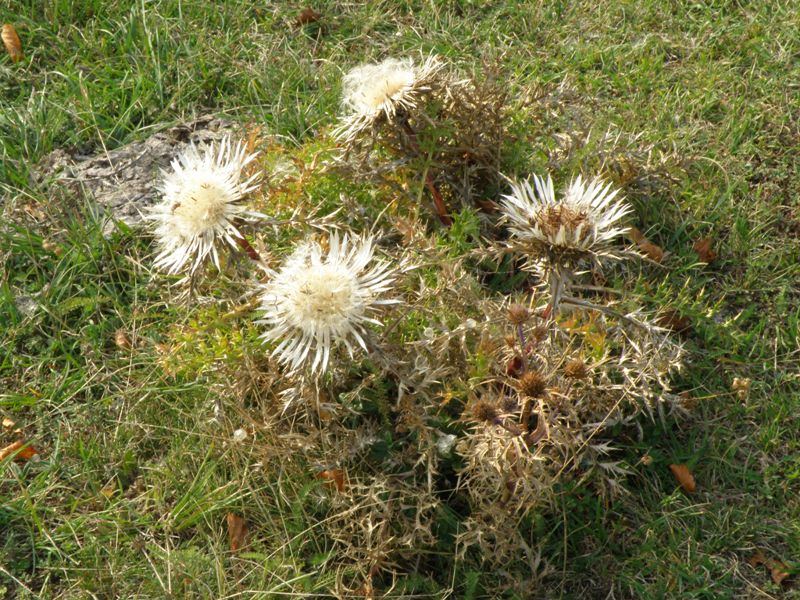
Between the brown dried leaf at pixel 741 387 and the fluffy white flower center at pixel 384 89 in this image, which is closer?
the fluffy white flower center at pixel 384 89

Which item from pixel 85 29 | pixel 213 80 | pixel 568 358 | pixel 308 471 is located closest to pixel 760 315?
pixel 568 358

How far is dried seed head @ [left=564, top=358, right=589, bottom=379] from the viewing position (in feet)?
8.14

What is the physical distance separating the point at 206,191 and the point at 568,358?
1.10 metres

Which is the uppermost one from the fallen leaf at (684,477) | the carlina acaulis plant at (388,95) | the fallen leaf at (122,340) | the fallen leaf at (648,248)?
the carlina acaulis plant at (388,95)

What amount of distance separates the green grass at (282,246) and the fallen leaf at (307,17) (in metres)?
0.04

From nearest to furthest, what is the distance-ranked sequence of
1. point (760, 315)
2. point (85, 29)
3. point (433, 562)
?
point (433, 562), point (760, 315), point (85, 29)

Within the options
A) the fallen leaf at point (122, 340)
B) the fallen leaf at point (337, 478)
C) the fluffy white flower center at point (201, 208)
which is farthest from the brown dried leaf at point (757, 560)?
the fallen leaf at point (122, 340)

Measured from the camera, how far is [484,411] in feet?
7.95

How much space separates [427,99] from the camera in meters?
2.83

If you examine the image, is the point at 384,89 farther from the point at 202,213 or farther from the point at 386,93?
the point at 202,213

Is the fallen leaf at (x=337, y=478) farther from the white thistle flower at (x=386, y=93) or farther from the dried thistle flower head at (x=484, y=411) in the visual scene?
the white thistle flower at (x=386, y=93)

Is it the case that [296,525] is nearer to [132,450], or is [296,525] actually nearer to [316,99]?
[132,450]

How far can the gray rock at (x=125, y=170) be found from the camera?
3510 millimetres

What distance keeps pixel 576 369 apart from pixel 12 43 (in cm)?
292
